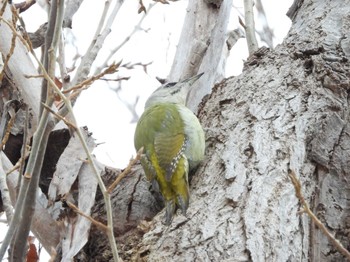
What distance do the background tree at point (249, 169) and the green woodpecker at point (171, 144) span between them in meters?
0.09

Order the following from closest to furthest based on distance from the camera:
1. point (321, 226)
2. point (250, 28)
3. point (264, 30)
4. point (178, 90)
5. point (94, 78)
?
point (321, 226) < point (94, 78) < point (178, 90) < point (250, 28) < point (264, 30)

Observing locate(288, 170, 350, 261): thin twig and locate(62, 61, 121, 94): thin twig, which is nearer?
locate(288, 170, 350, 261): thin twig

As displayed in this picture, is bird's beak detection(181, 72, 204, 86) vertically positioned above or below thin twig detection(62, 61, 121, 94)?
above

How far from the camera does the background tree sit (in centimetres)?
313

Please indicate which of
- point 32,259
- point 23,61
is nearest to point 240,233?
point 32,259

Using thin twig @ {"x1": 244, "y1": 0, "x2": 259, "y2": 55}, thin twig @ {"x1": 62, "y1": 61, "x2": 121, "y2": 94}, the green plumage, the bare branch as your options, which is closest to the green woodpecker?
the green plumage

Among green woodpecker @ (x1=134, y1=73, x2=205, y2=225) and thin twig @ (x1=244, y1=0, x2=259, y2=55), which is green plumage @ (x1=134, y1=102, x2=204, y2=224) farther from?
thin twig @ (x1=244, y1=0, x2=259, y2=55)

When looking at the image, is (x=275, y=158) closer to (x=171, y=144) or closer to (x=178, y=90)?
(x=171, y=144)

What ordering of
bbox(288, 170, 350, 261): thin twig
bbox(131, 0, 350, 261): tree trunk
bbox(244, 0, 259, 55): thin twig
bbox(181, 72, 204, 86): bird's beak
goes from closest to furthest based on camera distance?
bbox(288, 170, 350, 261): thin twig, bbox(131, 0, 350, 261): tree trunk, bbox(181, 72, 204, 86): bird's beak, bbox(244, 0, 259, 55): thin twig

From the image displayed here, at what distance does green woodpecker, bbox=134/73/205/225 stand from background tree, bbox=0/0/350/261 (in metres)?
0.09

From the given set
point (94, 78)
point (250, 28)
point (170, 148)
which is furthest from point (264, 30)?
point (94, 78)

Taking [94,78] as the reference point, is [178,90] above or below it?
above

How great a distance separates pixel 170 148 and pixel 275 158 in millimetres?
973

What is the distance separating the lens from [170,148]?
4305 mm
